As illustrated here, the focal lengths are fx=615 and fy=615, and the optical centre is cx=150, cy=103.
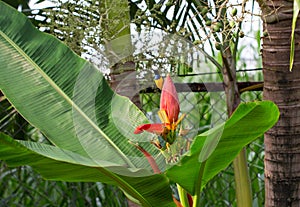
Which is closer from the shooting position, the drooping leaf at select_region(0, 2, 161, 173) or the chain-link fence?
the drooping leaf at select_region(0, 2, 161, 173)

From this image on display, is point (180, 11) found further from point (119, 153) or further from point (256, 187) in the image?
point (256, 187)

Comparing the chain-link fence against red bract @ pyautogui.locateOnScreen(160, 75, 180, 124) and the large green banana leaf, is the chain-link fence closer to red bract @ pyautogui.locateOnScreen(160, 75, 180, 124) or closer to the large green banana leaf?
the large green banana leaf

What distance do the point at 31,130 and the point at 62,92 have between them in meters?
1.61

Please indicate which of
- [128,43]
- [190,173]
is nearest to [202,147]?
[190,173]

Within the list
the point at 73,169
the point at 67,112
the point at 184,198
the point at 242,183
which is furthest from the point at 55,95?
the point at 242,183

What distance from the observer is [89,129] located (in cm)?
159

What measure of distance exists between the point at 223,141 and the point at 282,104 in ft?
1.17

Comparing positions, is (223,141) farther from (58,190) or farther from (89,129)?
(58,190)

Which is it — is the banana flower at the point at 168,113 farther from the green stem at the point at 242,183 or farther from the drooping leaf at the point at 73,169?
the green stem at the point at 242,183

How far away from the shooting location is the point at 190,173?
146 cm

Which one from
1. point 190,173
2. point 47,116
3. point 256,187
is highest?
point 47,116

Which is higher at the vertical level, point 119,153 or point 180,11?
point 180,11

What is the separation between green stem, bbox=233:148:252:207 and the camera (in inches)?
72.7

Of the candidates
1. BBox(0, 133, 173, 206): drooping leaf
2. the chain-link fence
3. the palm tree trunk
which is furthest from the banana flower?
the chain-link fence
